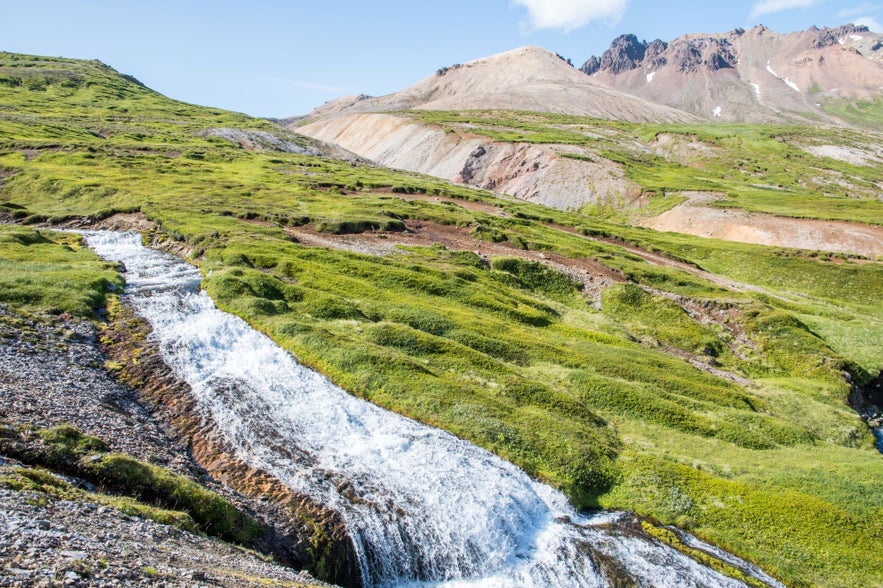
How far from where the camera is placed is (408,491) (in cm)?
3020

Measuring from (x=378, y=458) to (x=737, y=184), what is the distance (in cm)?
18155

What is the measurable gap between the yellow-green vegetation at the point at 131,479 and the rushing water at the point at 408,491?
410 centimetres

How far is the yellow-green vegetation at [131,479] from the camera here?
24.8 meters

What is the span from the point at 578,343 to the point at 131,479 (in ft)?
142

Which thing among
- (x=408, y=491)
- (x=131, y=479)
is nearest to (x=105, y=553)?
(x=131, y=479)

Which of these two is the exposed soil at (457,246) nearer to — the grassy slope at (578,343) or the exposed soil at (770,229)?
the grassy slope at (578,343)

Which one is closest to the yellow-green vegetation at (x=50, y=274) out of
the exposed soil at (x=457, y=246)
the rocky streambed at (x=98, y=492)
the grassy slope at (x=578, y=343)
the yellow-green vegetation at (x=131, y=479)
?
the grassy slope at (x=578, y=343)

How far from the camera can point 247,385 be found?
38.4 metres

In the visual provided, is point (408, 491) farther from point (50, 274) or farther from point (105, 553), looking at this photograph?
point (50, 274)

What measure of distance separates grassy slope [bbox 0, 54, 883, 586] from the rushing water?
275 centimetres

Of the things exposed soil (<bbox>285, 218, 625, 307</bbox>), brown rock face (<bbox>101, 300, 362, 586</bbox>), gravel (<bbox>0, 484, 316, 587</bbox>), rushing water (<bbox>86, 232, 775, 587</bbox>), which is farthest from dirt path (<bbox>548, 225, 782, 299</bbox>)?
gravel (<bbox>0, 484, 316, 587</bbox>)

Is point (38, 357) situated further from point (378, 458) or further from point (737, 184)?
point (737, 184)

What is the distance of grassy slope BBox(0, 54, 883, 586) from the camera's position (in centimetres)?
3466

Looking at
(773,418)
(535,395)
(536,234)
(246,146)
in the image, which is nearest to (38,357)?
(535,395)
